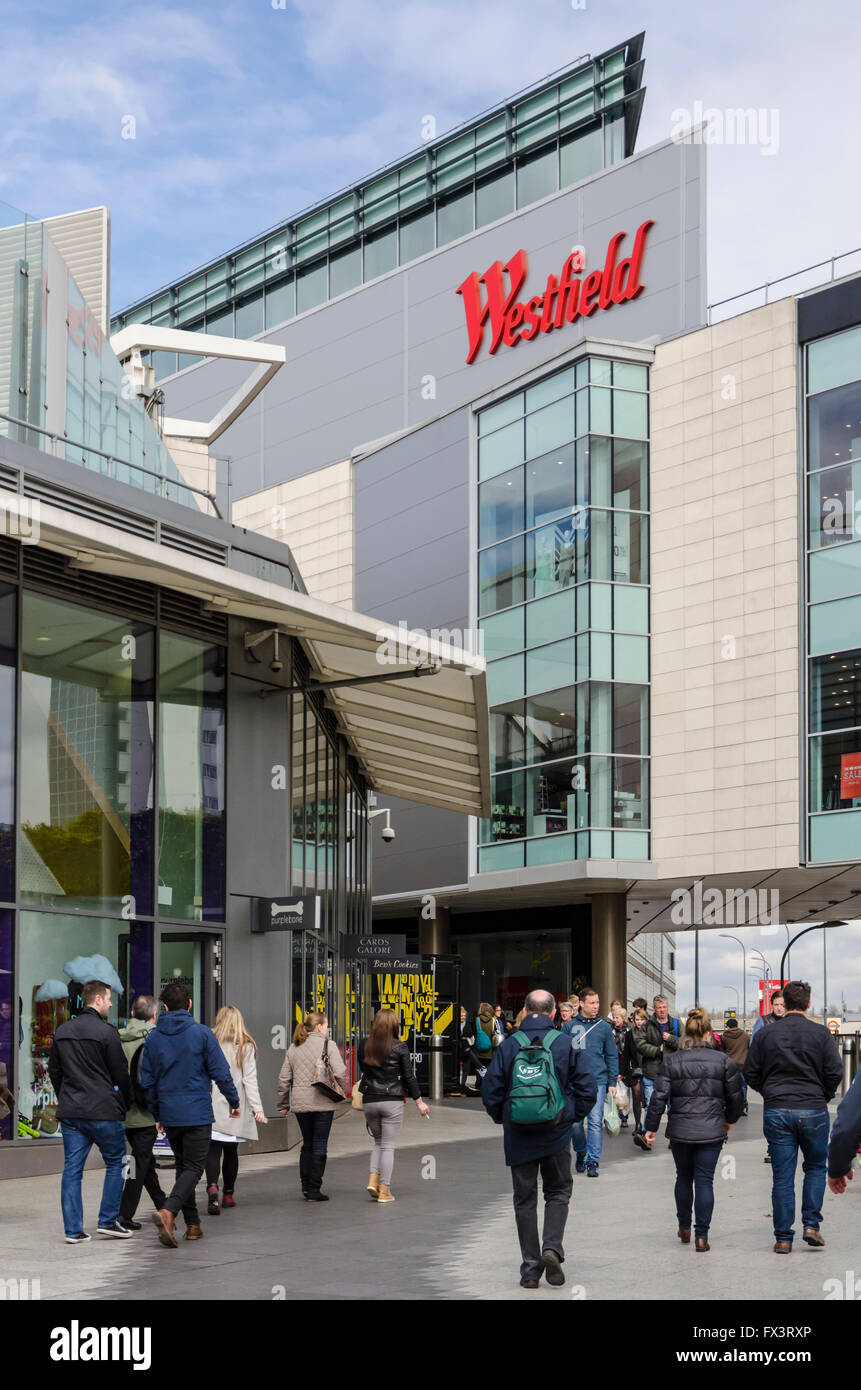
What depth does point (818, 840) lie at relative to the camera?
31.9 metres

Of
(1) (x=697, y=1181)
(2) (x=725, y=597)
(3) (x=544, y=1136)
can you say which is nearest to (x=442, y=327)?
(2) (x=725, y=597)

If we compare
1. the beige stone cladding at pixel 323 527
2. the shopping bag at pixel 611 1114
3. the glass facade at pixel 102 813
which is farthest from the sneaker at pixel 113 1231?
the beige stone cladding at pixel 323 527

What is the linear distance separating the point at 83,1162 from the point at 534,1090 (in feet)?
10.9

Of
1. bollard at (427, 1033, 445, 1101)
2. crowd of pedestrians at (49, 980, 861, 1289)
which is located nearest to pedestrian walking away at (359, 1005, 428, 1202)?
crowd of pedestrians at (49, 980, 861, 1289)

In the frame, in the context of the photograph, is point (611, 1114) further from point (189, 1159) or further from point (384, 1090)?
point (189, 1159)

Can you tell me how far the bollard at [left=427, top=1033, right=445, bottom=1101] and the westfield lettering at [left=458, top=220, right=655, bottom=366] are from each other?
18598 mm

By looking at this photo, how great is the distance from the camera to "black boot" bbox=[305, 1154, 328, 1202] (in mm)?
12945

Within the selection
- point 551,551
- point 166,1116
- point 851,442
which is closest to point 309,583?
point 551,551

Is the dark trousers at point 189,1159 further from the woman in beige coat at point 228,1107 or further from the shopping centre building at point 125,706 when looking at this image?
the shopping centre building at point 125,706

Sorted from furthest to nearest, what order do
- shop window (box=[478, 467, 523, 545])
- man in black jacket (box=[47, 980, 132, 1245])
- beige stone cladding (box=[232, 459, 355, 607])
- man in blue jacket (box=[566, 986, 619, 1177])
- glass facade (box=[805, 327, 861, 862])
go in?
1. beige stone cladding (box=[232, 459, 355, 607])
2. shop window (box=[478, 467, 523, 545])
3. glass facade (box=[805, 327, 861, 862])
4. man in blue jacket (box=[566, 986, 619, 1177])
5. man in black jacket (box=[47, 980, 132, 1245])

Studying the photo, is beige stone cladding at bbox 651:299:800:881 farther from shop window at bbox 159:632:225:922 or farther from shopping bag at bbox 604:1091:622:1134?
shop window at bbox 159:632:225:922

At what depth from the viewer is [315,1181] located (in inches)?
511
